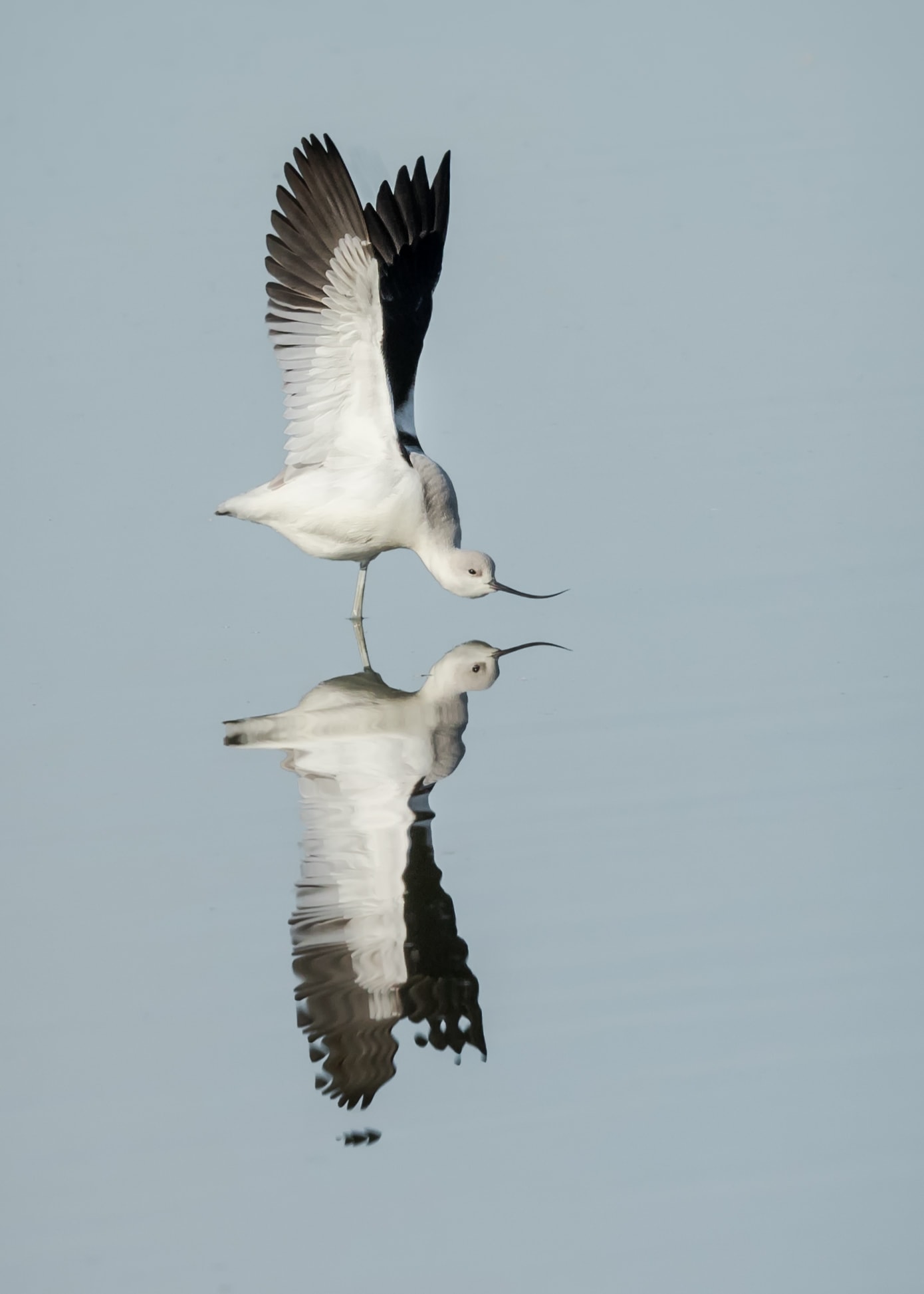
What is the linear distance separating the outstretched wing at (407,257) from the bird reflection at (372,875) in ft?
4.74

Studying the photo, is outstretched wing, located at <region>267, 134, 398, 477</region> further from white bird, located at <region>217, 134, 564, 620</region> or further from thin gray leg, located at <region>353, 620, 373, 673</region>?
thin gray leg, located at <region>353, 620, 373, 673</region>

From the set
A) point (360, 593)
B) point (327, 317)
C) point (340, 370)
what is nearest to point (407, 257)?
point (327, 317)

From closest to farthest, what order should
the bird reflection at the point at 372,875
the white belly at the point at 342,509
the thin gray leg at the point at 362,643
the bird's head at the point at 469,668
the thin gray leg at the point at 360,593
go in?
the bird reflection at the point at 372,875
the bird's head at the point at 469,668
the thin gray leg at the point at 362,643
the white belly at the point at 342,509
the thin gray leg at the point at 360,593

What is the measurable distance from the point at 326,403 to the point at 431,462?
54cm

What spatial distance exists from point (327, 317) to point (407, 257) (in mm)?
437

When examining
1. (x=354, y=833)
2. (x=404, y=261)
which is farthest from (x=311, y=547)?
(x=354, y=833)

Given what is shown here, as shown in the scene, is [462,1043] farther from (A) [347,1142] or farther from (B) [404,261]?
(B) [404,261]

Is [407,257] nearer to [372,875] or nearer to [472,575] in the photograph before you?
[472,575]

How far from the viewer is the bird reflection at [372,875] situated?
14.1ft

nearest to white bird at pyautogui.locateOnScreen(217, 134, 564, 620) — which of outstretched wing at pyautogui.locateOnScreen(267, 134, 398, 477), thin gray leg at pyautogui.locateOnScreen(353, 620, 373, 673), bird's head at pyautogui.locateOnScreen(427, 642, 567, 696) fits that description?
outstretched wing at pyautogui.locateOnScreen(267, 134, 398, 477)

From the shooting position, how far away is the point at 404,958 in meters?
4.56

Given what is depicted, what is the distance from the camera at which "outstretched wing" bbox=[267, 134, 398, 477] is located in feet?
23.3

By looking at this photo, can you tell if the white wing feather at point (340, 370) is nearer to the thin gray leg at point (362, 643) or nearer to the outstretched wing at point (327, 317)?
the outstretched wing at point (327, 317)

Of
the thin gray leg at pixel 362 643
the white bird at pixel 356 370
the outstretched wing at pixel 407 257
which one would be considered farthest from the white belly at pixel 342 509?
the thin gray leg at pixel 362 643
